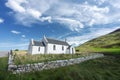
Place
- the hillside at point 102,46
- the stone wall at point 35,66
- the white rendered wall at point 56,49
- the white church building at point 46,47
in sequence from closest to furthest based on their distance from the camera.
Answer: the stone wall at point 35,66
the white church building at point 46,47
the white rendered wall at point 56,49
the hillside at point 102,46

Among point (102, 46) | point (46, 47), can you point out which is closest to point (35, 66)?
point (46, 47)

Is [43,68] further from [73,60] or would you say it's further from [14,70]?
[73,60]

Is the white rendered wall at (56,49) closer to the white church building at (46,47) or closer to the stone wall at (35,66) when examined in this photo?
the white church building at (46,47)

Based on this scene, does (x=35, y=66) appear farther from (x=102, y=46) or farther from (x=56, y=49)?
(x=102, y=46)

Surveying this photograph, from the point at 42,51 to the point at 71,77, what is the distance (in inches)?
1221

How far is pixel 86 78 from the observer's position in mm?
14203

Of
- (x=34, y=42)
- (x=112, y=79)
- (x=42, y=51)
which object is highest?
(x=34, y=42)

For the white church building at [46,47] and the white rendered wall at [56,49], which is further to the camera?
the white rendered wall at [56,49]

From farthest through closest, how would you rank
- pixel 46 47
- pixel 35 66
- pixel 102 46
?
1. pixel 102 46
2. pixel 46 47
3. pixel 35 66

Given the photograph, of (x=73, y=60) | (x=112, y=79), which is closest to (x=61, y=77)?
(x=112, y=79)

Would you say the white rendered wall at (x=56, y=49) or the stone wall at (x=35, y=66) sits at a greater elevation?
the white rendered wall at (x=56, y=49)

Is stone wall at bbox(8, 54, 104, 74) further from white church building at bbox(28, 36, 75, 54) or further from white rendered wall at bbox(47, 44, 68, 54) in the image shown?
white rendered wall at bbox(47, 44, 68, 54)

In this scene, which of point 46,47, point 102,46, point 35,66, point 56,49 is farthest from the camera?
point 102,46

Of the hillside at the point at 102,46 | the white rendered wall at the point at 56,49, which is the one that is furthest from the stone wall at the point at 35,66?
the hillside at the point at 102,46
